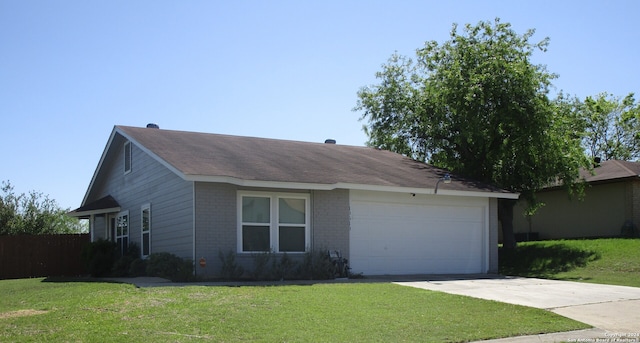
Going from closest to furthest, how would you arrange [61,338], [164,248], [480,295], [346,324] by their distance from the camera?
[61,338]
[346,324]
[480,295]
[164,248]

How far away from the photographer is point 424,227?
20.2 metres

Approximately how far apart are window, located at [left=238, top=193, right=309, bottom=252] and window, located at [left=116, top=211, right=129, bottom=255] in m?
6.85

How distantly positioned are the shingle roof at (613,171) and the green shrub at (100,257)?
19.3 meters

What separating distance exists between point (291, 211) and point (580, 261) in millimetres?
11228

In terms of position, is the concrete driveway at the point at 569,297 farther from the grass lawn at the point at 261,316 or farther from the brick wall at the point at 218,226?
the brick wall at the point at 218,226

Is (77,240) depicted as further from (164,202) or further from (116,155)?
(164,202)

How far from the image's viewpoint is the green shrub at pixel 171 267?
15.8 metres

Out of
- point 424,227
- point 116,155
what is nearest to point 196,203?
point 424,227

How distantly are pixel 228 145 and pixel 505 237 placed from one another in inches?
468

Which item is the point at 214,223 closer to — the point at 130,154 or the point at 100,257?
the point at 100,257

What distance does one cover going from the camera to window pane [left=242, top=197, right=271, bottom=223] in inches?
693

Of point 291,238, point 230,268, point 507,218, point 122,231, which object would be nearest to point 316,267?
point 291,238

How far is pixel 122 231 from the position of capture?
2356 cm

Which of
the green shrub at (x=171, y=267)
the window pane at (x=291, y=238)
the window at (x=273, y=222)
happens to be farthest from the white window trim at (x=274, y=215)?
the green shrub at (x=171, y=267)
